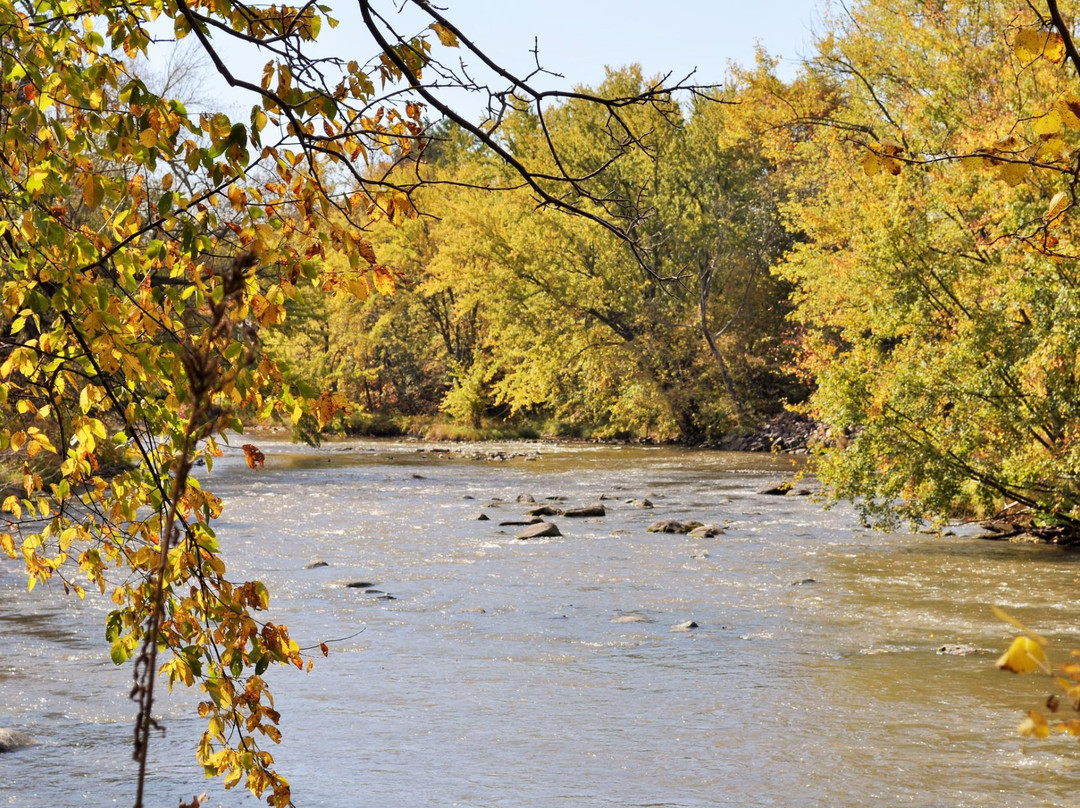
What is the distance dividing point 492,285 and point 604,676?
28435 mm

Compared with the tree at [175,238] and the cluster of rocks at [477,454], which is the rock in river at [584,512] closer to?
the cluster of rocks at [477,454]

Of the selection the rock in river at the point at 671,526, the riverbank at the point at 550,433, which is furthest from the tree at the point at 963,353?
the riverbank at the point at 550,433

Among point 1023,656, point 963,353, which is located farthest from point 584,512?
point 1023,656

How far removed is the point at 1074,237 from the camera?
13.1m

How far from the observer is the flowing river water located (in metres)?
6.79

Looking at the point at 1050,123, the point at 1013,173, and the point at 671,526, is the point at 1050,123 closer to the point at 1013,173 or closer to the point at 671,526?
the point at 1013,173

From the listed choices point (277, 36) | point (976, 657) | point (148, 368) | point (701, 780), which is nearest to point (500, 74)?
point (277, 36)

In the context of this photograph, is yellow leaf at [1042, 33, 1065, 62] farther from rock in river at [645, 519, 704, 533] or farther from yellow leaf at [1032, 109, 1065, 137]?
rock in river at [645, 519, 704, 533]

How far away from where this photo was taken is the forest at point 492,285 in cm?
308

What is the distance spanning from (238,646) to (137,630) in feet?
1.19

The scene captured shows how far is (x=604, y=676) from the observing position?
9.08 meters

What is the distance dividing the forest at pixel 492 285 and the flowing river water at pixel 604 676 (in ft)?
2.68

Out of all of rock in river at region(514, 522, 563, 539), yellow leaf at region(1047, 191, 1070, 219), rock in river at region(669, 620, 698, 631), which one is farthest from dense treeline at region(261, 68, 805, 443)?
yellow leaf at region(1047, 191, 1070, 219)

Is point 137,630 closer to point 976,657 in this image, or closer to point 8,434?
point 8,434
